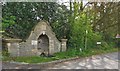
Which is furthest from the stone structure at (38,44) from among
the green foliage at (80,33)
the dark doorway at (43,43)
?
the green foliage at (80,33)

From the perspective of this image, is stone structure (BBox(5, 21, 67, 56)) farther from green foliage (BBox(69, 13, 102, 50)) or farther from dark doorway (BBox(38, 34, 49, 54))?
green foliage (BBox(69, 13, 102, 50))

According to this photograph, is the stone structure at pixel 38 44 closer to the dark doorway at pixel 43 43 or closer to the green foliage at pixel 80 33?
the dark doorway at pixel 43 43

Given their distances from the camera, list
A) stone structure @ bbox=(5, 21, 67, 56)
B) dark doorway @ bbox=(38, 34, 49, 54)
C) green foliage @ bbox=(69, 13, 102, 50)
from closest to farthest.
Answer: stone structure @ bbox=(5, 21, 67, 56)
dark doorway @ bbox=(38, 34, 49, 54)
green foliage @ bbox=(69, 13, 102, 50)

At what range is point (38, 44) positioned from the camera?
13312 millimetres

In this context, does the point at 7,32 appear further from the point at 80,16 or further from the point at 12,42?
the point at 80,16

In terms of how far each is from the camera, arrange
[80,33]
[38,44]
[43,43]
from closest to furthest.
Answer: [38,44]
[43,43]
[80,33]

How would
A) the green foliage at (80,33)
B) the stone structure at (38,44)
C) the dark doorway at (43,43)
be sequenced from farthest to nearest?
1. the green foliage at (80,33)
2. the dark doorway at (43,43)
3. the stone structure at (38,44)

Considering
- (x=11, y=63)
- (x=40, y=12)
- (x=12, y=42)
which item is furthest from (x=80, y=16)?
(x=11, y=63)

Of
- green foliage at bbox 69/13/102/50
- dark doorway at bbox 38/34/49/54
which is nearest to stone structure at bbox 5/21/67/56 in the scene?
dark doorway at bbox 38/34/49/54

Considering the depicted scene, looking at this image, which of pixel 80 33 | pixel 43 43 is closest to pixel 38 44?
pixel 43 43

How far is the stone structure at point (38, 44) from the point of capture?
1108 cm

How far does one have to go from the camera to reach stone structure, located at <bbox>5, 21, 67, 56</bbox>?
11078mm

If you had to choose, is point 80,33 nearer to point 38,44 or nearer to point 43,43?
point 43,43

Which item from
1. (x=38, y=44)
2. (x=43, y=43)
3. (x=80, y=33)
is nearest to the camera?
(x=38, y=44)
